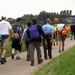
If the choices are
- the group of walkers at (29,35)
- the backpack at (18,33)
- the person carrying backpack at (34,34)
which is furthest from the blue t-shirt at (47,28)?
the person carrying backpack at (34,34)

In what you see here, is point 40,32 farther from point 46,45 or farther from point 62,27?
point 62,27

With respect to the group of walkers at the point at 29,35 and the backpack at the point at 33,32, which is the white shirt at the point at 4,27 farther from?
the backpack at the point at 33,32

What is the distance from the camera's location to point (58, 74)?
9320 millimetres

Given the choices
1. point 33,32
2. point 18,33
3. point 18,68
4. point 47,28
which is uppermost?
point 33,32

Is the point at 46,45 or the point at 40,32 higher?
the point at 40,32

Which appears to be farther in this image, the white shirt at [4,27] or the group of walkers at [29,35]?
the white shirt at [4,27]

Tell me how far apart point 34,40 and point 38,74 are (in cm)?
252

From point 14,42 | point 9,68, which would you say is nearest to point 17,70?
point 9,68

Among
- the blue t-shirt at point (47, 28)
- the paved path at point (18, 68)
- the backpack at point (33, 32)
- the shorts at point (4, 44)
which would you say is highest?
the backpack at point (33, 32)

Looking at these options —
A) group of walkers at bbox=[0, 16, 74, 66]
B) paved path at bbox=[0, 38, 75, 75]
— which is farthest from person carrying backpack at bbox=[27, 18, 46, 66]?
paved path at bbox=[0, 38, 75, 75]

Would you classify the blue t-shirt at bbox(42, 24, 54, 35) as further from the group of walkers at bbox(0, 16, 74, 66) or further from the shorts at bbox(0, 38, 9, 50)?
the shorts at bbox(0, 38, 9, 50)

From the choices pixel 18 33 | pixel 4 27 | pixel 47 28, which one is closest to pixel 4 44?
pixel 4 27

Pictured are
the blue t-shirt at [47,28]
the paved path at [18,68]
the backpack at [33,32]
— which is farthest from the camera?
the blue t-shirt at [47,28]

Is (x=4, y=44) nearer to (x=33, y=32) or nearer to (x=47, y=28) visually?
(x=33, y=32)
